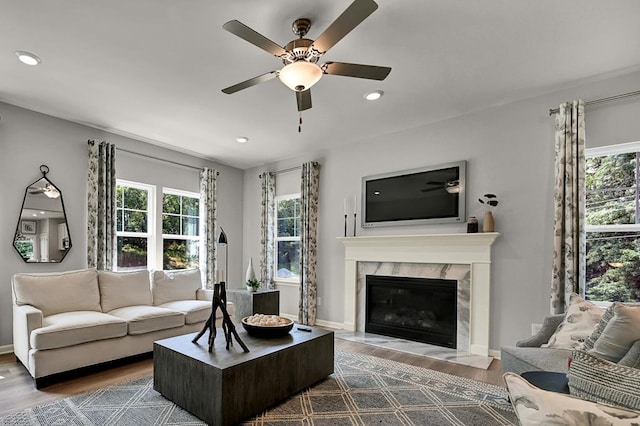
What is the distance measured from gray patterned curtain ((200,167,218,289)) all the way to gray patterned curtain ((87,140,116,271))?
1.45m

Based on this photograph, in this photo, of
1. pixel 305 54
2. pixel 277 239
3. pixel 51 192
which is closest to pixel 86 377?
pixel 51 192

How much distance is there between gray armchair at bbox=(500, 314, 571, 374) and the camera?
7.34ft

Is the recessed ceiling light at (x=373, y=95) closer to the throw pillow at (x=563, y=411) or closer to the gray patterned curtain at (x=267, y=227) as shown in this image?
the gray patterned curtain at (x=267, y=227)

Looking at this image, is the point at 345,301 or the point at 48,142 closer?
the point at 48,142

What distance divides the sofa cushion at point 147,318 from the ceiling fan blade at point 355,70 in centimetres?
298

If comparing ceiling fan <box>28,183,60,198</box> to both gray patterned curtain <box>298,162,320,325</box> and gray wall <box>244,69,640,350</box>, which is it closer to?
gray patterned curtain <box>298,162,320,325</box>

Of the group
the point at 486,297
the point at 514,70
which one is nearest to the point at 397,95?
the point at 514,70

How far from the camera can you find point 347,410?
8.27ft

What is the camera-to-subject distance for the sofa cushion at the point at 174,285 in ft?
14.4

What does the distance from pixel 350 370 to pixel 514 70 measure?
310 centimetres

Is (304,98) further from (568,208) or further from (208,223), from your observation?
(208,223)

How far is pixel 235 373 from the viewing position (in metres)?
2.26

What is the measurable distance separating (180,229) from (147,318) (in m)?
2.22

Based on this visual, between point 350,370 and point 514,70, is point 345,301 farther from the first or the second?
point 514,70
